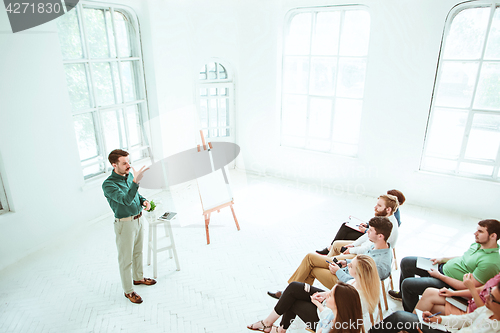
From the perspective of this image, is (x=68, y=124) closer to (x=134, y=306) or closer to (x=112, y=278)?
(x=112, y=278)

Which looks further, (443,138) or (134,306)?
(443,138)

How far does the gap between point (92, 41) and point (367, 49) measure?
17.3 feet

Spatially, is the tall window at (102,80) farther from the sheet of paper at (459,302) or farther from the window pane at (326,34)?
the sheet of paper at (459,302)

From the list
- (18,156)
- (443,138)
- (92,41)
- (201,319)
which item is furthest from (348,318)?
(92,41)

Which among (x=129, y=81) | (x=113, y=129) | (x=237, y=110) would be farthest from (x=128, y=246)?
(x=237, y=110)

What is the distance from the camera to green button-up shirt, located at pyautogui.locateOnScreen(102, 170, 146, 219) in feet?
11.9

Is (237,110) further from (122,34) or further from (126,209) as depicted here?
(126,209)

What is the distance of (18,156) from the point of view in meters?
4.74

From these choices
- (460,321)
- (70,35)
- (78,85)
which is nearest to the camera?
(460,321)

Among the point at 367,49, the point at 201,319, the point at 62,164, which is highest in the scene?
the point at 367,49

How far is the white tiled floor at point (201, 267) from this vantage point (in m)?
3.85

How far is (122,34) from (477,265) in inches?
259

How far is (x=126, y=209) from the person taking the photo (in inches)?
148

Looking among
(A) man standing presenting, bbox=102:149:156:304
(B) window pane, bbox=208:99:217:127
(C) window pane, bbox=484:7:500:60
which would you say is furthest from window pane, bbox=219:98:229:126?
(C) window pane, bbox=484:7:500:60
